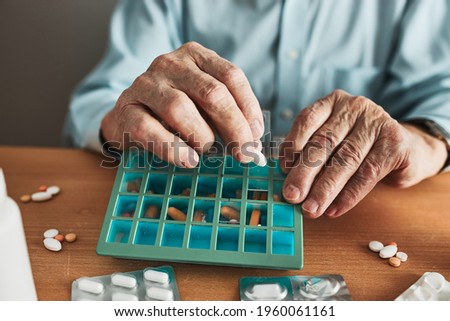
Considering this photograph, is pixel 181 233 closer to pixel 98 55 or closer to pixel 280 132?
pixel 280 132

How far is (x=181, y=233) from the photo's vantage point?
1.96ft

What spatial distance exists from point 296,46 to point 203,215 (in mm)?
446

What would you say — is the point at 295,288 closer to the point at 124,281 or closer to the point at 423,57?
the point at 124,281

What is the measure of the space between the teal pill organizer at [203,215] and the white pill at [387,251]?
111 mm

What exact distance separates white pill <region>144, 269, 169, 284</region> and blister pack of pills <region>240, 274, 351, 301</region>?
0.08m

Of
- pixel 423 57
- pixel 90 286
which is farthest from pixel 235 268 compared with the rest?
pixel 423 57

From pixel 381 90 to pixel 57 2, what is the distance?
2.50ft

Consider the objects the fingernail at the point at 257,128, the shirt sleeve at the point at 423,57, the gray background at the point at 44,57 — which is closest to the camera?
the fingernail at the point at 257,128

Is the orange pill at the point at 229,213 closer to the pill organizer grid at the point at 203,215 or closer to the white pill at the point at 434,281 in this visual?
the pill organizer grid at the point at 203,215

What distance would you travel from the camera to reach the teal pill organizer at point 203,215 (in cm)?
56

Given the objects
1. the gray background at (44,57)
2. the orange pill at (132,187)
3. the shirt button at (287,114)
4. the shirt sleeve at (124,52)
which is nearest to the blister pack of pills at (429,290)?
the orange pill at (132,187)

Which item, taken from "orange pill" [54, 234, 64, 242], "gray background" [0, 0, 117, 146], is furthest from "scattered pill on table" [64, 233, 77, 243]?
"gray background" [0, 0, 117, 146]

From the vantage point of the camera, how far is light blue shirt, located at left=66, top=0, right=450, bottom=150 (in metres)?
0.89

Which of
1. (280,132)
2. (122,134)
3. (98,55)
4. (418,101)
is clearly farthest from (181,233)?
(98,55)
